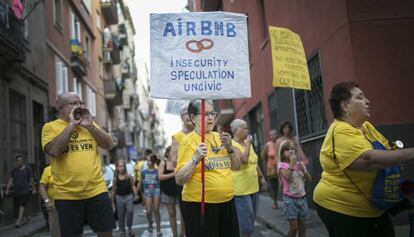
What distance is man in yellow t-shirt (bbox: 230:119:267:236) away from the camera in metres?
6.08

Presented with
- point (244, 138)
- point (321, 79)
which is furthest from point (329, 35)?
point (244, 138)

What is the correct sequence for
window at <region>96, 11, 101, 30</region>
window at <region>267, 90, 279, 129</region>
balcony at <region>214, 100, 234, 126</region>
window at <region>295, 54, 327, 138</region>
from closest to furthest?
1. window at <region>295, 54, 327, 138</region>
2. window at <region>267, 90, 279, 129</region>
3. balcony at <region>214, 100, 234, 126</region>
4. window at <region>96, 11, 101, 30</region>

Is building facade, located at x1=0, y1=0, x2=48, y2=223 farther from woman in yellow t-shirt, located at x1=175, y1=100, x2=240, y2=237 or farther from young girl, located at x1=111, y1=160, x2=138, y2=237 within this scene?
woman in yellow t-shirt, located at x1=175, y1=100, x2=240, y2=237

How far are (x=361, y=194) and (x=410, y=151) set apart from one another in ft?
1.56

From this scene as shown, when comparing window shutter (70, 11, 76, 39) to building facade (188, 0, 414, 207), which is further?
window shutter (70, 11, 76, 39)

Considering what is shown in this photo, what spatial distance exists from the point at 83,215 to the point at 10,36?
1001 cm

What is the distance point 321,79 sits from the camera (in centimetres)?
967

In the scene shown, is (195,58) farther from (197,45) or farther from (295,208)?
(295,208)

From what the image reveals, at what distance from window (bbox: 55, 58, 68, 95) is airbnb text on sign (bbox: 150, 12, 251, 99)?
1568cm

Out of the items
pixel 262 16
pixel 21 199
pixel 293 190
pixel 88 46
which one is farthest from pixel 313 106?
pixel 88 46

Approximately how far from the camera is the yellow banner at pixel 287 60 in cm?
692

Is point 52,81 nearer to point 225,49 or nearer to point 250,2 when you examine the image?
point 250,2

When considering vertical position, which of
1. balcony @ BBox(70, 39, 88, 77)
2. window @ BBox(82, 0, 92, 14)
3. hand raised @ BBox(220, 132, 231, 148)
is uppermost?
window @ BBox(82, 0, 92, 14)

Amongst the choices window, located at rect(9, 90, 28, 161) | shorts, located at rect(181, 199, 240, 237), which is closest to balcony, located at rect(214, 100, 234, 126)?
window, located at rect(9, 90, 28, 161)
